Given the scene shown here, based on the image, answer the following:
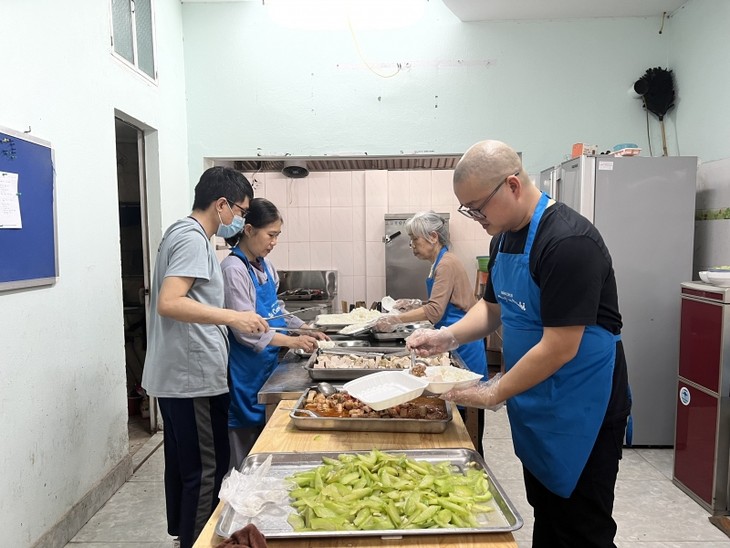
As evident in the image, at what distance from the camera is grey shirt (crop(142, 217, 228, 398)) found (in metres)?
2.13

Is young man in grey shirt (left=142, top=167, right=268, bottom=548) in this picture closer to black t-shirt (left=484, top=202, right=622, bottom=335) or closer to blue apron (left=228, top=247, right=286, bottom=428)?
blue apron (left=228, top=247, right=286, bottom=428)

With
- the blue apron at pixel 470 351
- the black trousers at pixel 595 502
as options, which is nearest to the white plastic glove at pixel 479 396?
the black trousers at pixel 595 502

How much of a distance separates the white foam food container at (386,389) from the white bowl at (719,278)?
2.26 metres

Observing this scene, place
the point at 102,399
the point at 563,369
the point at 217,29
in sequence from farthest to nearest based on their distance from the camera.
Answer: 1. the point at 217,29
2. the point at 102,399
3. the point at 563,369

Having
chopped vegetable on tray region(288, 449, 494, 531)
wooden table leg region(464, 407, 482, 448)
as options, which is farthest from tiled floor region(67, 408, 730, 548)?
chopped vegetable on tray region(288, 449, 494, 531)

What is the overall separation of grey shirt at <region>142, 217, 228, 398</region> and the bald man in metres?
1.09

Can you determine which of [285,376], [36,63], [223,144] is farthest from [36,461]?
[223,144]

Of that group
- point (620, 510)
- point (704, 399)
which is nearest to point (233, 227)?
point (620, 510)

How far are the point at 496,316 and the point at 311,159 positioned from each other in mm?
2692

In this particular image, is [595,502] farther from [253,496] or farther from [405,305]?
[405,305]

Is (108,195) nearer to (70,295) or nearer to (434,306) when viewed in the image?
(70,295)

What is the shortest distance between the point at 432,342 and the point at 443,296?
96 centimetres

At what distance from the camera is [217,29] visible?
166 inches

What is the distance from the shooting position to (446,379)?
5.95ft
